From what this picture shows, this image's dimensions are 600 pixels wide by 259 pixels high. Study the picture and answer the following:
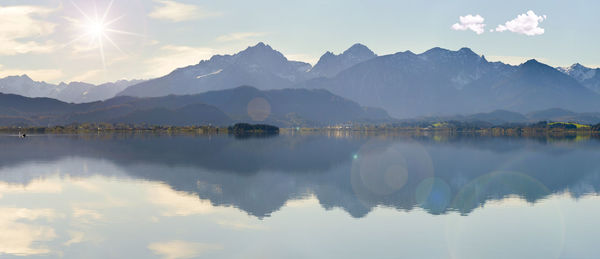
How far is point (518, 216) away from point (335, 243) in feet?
75.8

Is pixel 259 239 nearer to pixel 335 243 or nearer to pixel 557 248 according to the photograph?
pixel 335 243

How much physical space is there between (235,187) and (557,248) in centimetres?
4505

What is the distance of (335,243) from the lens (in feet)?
127

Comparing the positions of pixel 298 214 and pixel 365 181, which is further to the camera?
pixel 365 181

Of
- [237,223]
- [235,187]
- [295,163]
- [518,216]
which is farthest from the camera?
[295,163]

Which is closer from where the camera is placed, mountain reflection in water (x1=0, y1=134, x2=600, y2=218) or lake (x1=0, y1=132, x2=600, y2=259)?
lake (x1=0, y1=132, x2=600, y2=259)

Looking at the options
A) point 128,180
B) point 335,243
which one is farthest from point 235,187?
point 335,243

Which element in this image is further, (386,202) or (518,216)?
(386,202)

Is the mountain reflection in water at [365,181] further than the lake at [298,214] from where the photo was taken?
Yes

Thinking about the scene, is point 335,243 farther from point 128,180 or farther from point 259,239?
point 128,180

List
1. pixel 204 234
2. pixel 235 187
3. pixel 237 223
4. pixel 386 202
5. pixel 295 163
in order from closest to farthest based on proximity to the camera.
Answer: pixel 204 234
pixel 237 223
pixel 386 202
pixel 235 187
pixel 295 163

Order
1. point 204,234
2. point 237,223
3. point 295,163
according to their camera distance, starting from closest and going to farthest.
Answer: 1. point 204,234
2. point 237,223
3. point 295,163

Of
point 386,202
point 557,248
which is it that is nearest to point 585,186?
point 386,202

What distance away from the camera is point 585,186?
7194 centimetres
